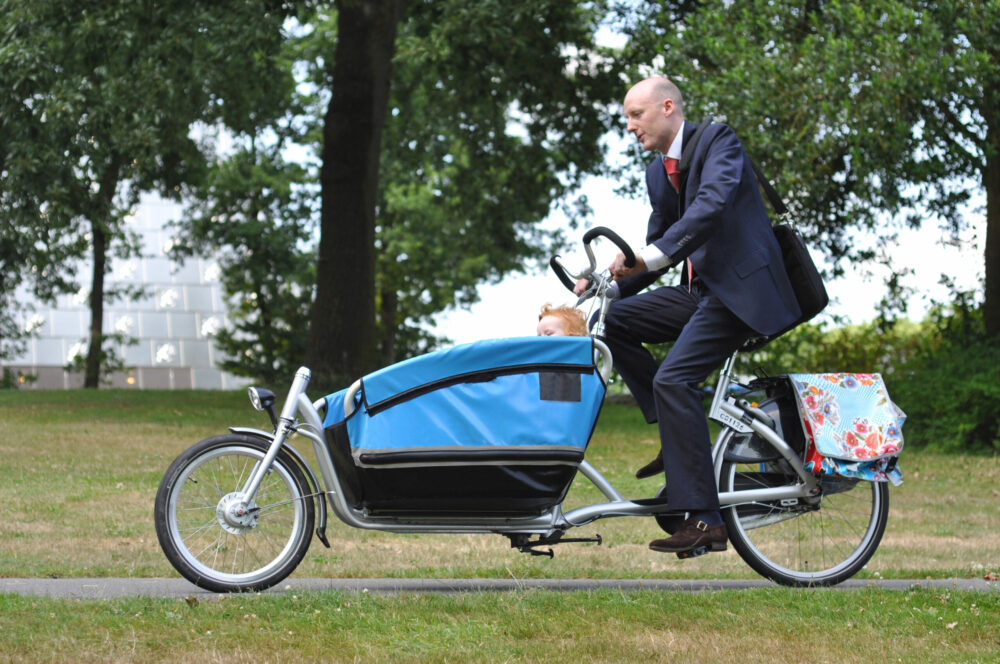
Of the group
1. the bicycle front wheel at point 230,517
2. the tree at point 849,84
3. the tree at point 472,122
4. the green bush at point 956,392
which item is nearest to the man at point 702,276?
the bicycle front wheel at point 230,517

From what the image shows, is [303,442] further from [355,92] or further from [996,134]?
[996,134]

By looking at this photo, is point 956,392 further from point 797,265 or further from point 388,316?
point 388,316

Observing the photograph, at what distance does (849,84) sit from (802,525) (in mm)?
8224

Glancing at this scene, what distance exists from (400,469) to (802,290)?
6.19ft

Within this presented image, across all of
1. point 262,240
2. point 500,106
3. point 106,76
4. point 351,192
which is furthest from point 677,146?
point 262,240

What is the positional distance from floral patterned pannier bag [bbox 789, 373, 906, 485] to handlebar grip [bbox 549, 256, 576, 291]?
1.13 m

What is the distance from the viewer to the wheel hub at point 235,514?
5086mm

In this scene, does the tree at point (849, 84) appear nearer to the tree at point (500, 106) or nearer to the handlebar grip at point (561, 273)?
the tree at point (500, 106)

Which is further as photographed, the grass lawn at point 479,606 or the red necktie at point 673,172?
the red necktie at point 673,172

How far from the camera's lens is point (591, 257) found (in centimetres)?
532

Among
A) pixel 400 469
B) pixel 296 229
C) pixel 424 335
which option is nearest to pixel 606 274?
pixel 400 469

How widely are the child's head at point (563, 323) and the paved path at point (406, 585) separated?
1.18 meters

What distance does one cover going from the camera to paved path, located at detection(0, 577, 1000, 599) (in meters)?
5.44

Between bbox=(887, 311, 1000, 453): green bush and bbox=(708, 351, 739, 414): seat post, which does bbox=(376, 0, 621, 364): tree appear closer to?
bbox=(887, 311, 1000, 453): green bush
